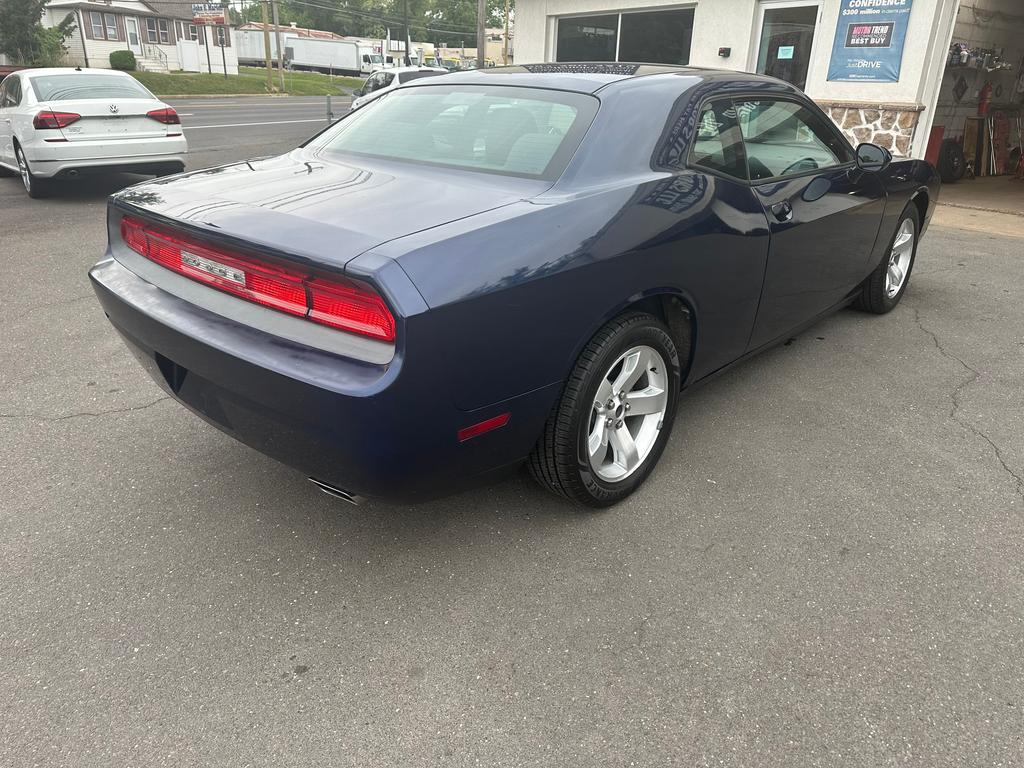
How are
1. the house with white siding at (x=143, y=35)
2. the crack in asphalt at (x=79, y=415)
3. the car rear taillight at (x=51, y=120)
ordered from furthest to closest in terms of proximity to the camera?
the house with white siding at (x=143, y=35) → the car rear taillight at (x=51, y=120) → the crack in asphalt at (x=79, y=415)

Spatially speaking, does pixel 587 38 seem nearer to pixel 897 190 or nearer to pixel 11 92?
pixel 11 92

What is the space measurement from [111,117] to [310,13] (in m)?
94.7

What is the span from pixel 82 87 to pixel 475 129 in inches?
304

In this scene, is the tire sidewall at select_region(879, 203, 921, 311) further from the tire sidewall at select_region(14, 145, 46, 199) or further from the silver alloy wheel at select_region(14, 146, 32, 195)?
the silver alloy wheel at select_region(14, 146, 32, 195)

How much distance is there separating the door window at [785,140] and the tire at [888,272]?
1005 mm

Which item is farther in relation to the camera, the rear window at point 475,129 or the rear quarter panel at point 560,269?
the rear window at point 475,129

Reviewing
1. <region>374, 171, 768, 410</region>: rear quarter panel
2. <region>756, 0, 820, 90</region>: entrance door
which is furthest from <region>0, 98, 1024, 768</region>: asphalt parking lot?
<region>756, 0, 820, 90</region>: entrance door

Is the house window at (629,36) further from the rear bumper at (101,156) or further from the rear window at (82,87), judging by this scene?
the rear window at (82,87)

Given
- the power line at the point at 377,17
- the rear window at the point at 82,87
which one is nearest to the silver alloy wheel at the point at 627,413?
the rear window at the point at 82,87

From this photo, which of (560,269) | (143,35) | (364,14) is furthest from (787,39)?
(364,14)

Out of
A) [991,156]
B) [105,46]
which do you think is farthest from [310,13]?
[991,156]

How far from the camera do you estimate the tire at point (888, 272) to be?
484 cm

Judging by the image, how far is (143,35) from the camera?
48.2 meters

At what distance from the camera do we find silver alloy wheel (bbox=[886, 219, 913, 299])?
5.00m
